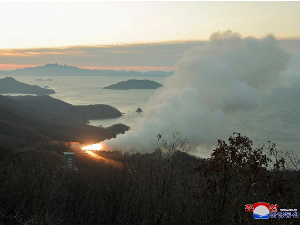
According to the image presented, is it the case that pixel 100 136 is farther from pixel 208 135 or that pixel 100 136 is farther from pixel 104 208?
pixel 104 208

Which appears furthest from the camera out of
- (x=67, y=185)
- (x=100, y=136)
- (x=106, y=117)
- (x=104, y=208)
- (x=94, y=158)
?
(x=106, y=117)

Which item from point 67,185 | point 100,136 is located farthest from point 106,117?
point 67,185

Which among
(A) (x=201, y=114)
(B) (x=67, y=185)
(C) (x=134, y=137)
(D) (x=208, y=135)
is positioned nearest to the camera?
(B) (x=67, y=185)

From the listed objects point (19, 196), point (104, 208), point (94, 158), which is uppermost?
point (19, 196)

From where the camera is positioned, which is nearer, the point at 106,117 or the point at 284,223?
the point at 284,223

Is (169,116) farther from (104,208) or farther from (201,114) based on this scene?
(104,208)

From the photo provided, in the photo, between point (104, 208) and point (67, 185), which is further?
point (67, 185)

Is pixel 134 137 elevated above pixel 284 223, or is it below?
below

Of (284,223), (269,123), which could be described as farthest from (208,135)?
(284,223)

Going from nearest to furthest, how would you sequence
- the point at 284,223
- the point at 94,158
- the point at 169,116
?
the point at 284,223 < the point at 94,158 < the point at 169,116
